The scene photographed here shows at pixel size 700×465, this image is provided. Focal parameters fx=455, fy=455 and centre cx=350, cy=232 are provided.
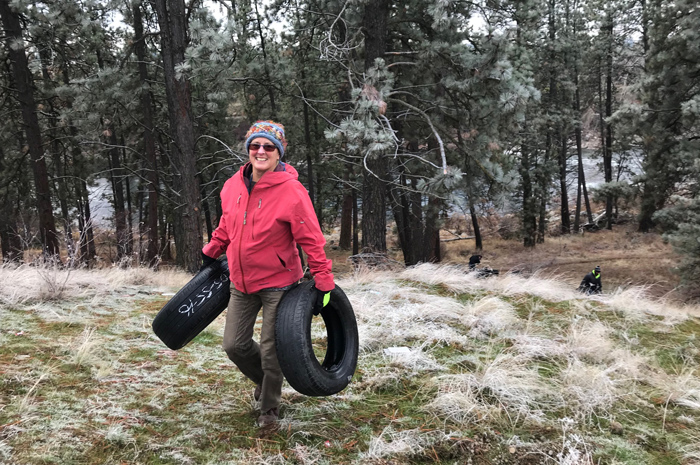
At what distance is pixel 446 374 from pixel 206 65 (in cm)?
636

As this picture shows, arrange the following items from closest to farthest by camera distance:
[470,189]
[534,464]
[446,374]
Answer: [534,464] < [446,374] < [470,189]

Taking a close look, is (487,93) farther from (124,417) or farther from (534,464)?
(124,417)

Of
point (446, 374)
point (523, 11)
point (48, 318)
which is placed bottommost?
point (446, 374)

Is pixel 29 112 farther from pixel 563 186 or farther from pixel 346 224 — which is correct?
pixel 563 186

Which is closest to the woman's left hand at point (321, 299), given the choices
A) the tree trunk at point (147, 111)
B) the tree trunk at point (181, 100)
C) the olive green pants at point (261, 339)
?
the olive green pants at point (261, 339)

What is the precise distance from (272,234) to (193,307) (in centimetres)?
86

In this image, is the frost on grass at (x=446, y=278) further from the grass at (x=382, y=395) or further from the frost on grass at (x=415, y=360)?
the frost on grass at (x=415, y=360)

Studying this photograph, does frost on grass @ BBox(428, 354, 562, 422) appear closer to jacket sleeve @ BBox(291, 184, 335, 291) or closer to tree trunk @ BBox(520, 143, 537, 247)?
jacket sleeve @ BBox(291, 184, 335, 291)

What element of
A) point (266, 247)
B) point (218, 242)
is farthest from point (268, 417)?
point (218, 242)

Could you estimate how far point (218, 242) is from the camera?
10.8 ft

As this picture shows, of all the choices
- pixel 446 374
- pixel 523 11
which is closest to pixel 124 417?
Answer: pixel 446 374

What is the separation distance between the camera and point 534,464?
8.42 ft

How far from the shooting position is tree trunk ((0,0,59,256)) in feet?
37.0

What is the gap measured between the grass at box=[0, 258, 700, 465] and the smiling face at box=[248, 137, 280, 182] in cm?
165
